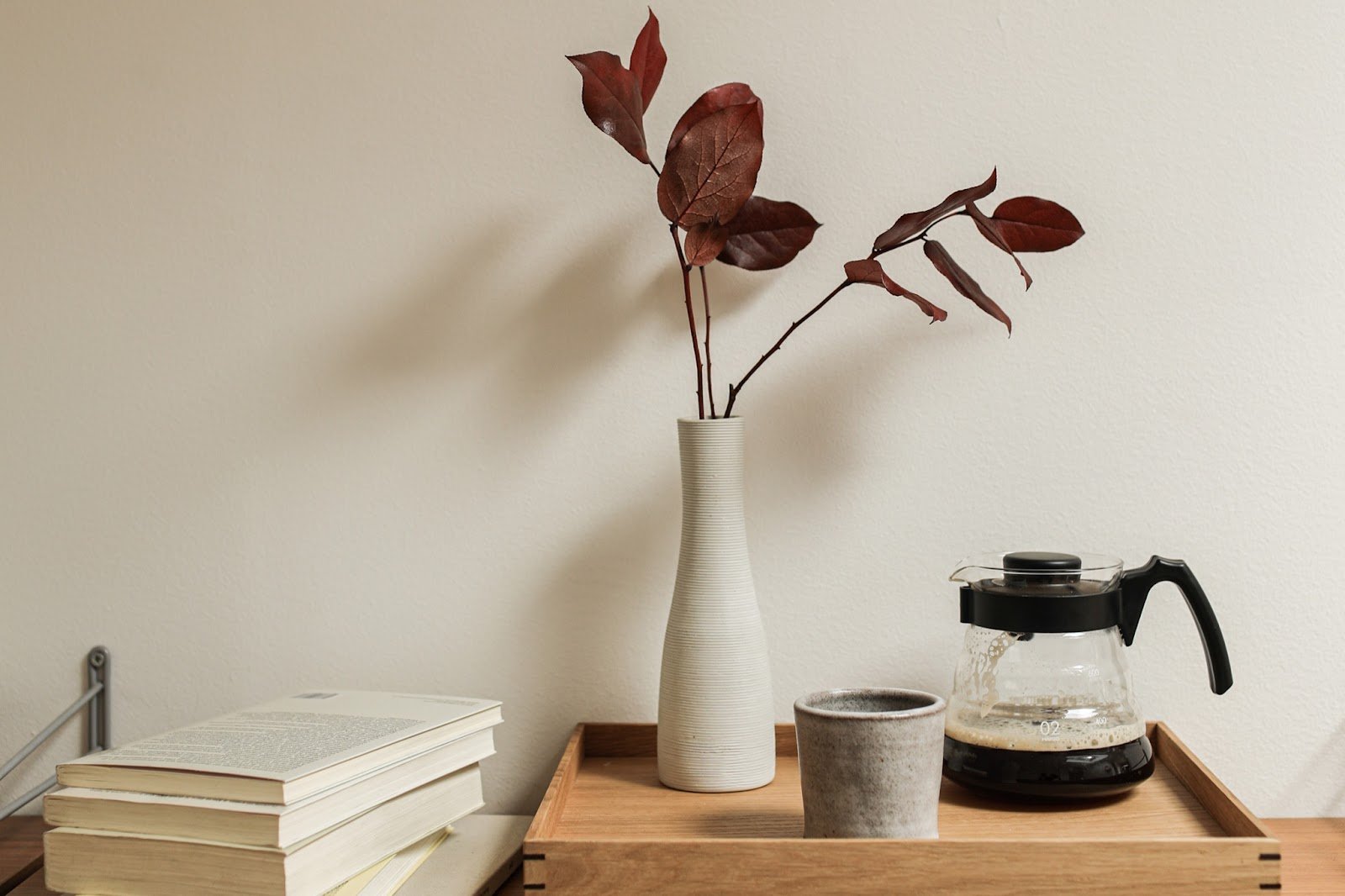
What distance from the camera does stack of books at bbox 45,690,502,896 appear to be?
0.68 metres

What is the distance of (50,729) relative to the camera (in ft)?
3.18

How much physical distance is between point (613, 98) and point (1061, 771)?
0.61 m

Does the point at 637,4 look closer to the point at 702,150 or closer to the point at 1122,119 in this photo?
the point at 702,150

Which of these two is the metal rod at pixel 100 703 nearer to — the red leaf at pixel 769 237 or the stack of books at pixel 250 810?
the stack of books at pixel 250 810

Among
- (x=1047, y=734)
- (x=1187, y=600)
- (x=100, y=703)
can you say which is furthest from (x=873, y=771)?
(x=100, y=703)

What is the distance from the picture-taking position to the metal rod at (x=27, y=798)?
0.93 meters

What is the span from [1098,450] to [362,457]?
0.68 meters

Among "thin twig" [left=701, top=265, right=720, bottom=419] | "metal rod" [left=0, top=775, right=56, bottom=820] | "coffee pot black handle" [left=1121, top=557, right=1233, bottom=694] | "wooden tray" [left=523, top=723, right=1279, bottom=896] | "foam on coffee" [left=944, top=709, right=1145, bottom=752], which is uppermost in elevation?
"thin twig" [left=701, top=265, right=720, bottom=419]

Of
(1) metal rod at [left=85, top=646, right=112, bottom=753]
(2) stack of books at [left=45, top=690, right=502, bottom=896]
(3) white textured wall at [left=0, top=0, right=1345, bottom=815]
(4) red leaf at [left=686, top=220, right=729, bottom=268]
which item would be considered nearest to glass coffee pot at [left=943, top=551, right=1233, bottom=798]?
(3) white textured wall at [left=0, top=0, right=1345, bottom=815]

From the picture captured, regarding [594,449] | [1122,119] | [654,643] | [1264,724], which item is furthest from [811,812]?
[1122,119]

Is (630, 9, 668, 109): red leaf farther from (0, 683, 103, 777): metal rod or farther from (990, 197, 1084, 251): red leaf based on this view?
(0, 683, 103, 777): metal rod

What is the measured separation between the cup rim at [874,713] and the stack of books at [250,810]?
0.29 meters

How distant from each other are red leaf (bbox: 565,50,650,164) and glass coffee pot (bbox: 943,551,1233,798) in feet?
1.43

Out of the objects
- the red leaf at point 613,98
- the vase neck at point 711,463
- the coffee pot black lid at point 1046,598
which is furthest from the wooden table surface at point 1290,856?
the red leaf at point 613,98
